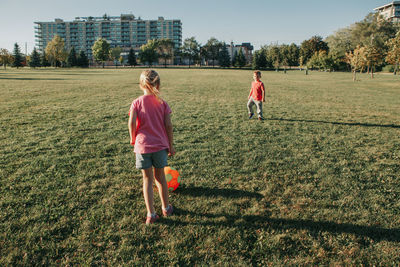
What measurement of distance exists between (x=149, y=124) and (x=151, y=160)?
45 cm

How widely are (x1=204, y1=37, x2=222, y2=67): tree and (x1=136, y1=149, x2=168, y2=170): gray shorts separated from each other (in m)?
111

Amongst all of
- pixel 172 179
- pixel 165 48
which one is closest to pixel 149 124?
pixel 172 179

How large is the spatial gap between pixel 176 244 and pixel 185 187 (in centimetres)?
143

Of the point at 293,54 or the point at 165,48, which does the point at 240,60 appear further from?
the point at 165,48

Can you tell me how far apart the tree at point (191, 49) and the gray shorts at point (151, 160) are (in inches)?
A: 4329

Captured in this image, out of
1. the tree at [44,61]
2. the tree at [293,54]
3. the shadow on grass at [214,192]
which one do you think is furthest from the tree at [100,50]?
the shadow on grass at [214,192]

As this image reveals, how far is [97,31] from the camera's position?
504 feet

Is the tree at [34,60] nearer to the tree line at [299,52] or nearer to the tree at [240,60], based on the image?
the tree line at [299,52]

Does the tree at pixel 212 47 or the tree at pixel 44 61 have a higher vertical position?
the tree at pixel 212 47

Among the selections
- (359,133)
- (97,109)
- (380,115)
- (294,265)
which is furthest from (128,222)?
(380,115)

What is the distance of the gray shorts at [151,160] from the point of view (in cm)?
311

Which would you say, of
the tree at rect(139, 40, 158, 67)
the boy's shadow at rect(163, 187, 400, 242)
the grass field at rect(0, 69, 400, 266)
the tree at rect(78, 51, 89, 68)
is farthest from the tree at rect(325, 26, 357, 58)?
the boy's shadow at rect(163, 187, 400, 242)

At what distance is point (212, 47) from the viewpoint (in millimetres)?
108750

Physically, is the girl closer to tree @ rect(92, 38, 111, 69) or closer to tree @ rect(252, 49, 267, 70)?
tree @ rect(252, 49, 267, 70)
